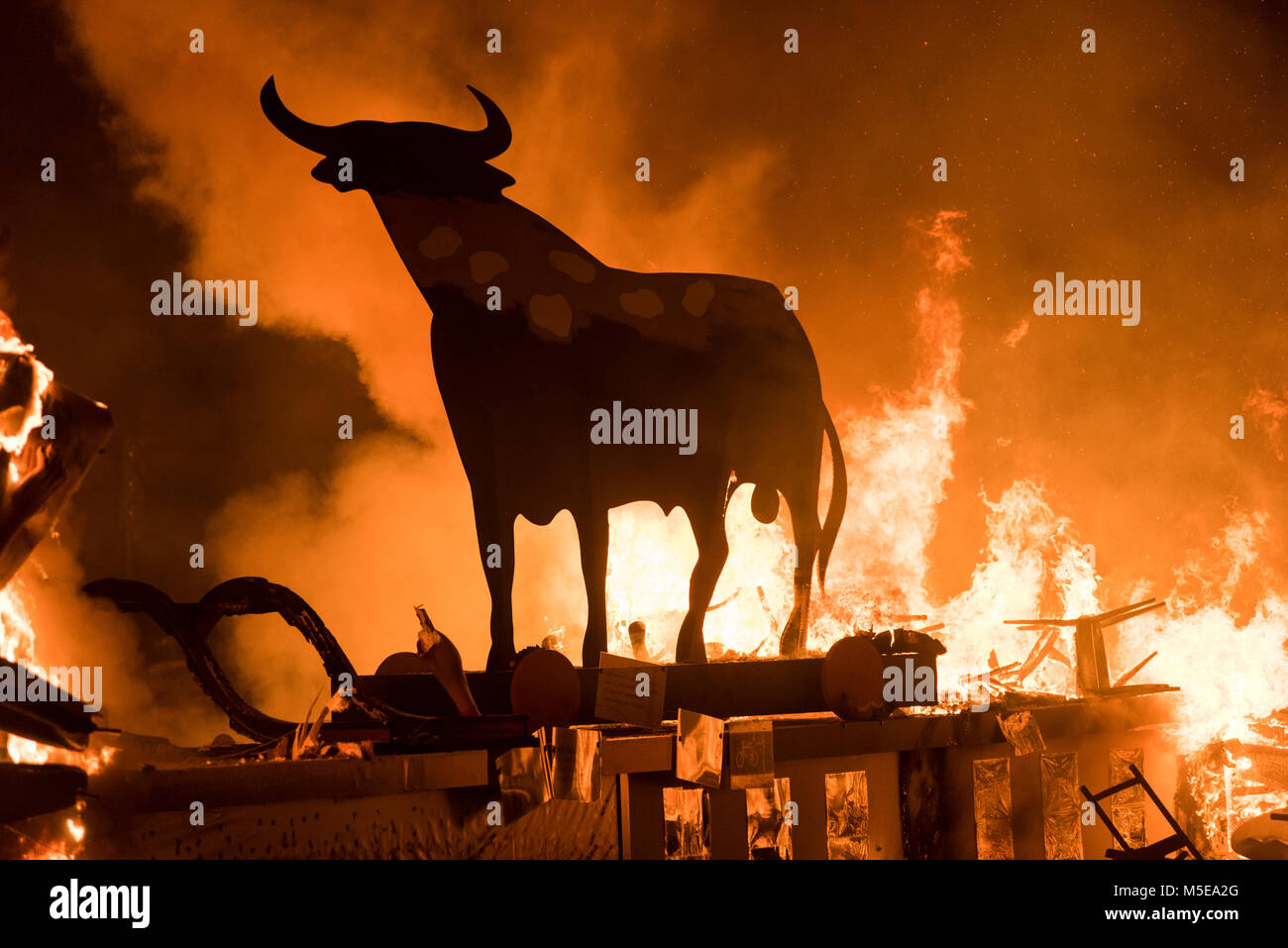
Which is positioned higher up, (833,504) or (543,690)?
(833,504)

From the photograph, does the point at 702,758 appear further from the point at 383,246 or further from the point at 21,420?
the point at 383,246

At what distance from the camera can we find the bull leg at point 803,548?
6051mm

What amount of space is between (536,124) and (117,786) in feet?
21.6

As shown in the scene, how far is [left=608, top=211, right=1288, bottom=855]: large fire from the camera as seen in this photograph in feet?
26.9

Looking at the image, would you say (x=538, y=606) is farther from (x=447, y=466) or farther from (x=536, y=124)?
(x=536, y=124)

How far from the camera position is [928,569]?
943 cm

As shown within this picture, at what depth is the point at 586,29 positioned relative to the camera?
880cm

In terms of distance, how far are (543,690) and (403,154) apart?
8.22 ft

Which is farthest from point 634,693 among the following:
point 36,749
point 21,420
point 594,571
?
point 21,420

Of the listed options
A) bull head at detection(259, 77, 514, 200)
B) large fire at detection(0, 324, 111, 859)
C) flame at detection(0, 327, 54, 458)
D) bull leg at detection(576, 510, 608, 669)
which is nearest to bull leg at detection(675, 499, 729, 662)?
bull leg at detection(576, 510, 608, 669)

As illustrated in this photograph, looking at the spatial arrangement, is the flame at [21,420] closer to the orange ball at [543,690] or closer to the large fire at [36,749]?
the large fire at [36,749]

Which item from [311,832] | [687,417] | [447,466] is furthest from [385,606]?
[311,832]

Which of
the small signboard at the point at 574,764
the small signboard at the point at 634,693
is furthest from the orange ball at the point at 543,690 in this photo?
the small signboard at the point at 574,764

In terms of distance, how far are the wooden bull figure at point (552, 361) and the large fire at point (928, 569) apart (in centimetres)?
221
